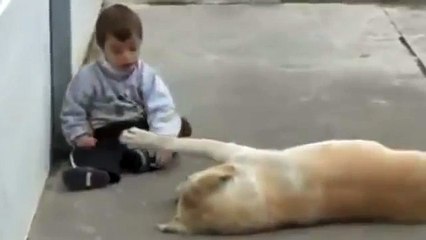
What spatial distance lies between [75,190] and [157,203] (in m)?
0.19

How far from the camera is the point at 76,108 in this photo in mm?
2477

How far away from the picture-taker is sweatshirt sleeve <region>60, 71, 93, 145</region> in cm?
247

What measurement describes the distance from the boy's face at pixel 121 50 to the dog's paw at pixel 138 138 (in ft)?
0.76

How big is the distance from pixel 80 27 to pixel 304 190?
1353 mm

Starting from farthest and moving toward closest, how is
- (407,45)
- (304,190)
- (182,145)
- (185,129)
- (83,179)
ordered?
(407,45) → (185,129) → (83,179) → (182,145) → (304,190)

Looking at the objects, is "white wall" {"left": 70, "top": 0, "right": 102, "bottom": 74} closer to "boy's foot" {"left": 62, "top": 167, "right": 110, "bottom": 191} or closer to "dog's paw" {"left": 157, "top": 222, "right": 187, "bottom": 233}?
"boy's foot" {"left": 62, "top": 167, "right": 110, "bottom": 191}

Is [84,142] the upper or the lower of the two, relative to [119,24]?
lower

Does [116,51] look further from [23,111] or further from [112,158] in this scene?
[23,111]

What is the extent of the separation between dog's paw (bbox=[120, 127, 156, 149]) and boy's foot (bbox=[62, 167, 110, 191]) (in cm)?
11

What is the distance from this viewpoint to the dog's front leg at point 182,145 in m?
2.23

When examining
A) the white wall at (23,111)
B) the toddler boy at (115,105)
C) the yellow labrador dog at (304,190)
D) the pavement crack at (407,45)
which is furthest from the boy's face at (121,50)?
the pavement crack at (407,45)

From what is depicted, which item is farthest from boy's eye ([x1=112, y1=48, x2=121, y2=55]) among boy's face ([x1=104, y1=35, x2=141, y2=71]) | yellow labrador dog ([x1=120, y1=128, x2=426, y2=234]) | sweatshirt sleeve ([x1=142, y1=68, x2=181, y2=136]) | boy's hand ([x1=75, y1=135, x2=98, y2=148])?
yellow labrador dog ([x1=120, y1=128, x2=426, y2=234])

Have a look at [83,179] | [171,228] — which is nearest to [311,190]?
[171,228]

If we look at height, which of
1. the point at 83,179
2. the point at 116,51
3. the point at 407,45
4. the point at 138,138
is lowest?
the point at 407,45
